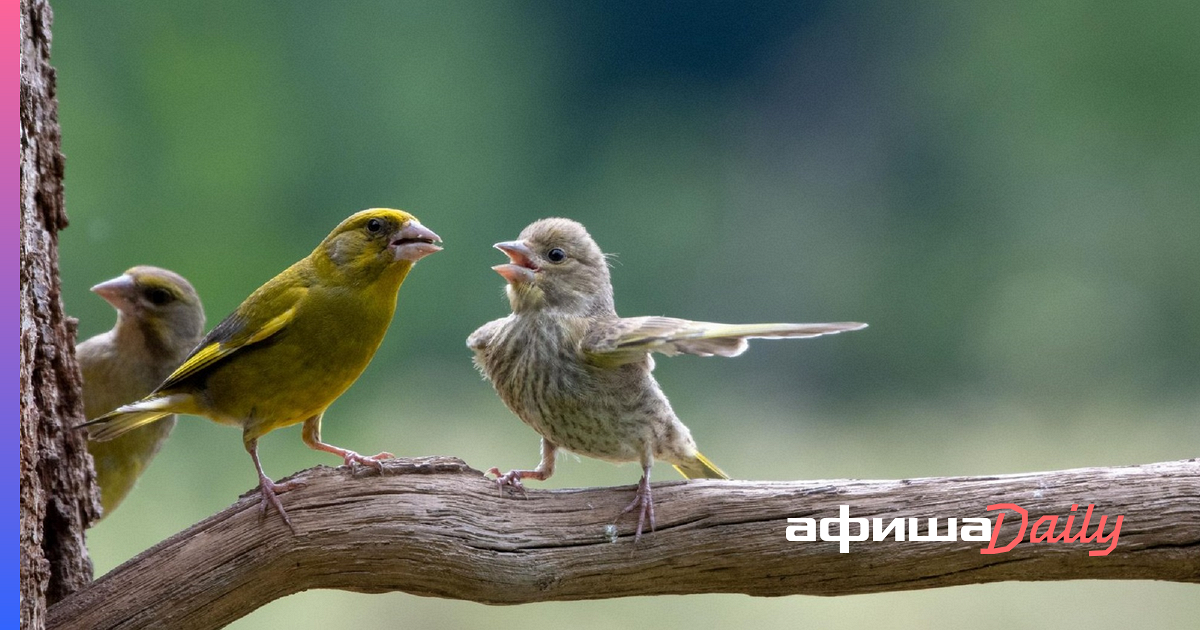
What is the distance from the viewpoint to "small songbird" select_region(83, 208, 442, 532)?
2.49 metres

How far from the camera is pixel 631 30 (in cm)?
487

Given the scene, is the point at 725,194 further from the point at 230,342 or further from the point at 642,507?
the point at 230,342

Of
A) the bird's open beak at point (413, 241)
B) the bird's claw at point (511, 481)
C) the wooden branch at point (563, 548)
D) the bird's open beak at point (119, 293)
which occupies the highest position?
the bird's open beak at point (119, 293)

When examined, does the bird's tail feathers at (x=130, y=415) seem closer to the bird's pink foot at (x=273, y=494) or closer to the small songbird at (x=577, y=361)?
the bird's pink foot at (x=273, y=494)

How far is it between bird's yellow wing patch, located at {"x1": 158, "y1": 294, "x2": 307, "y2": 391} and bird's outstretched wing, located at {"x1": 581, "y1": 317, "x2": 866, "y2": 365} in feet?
2.18

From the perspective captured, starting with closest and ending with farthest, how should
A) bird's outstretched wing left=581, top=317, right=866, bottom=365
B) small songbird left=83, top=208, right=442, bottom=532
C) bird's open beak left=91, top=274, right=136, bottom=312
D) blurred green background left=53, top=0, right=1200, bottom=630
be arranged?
bird's outstretched wing left=581, top=317, right=866, bottom=365 → small songbird left=83, top=208, right=442, bottom=532 → bird's open beak left=91, top=274, right=136, bottom=312 → blurred green background left=53, top=0, right=1200, bottom=630

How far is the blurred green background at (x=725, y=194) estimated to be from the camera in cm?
393

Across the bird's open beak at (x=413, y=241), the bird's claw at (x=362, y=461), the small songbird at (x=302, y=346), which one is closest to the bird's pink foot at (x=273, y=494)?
the small songbird at (x=302, y=346)

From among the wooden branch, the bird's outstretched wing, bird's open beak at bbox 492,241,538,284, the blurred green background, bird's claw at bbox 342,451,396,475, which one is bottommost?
the wooden branch

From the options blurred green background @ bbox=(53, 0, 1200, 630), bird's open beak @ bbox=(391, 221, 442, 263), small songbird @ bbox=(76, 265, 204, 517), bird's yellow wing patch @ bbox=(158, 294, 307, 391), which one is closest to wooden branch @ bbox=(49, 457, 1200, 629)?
bird's yellow wing patch @ bbox=(158, 294, 307, 391)

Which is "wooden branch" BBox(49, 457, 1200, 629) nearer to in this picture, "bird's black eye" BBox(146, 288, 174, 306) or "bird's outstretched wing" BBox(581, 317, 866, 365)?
"bird's outstretched wing" BBox(581, 317, 866, 365)

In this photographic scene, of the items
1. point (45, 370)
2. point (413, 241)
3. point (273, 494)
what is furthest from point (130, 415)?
point (413, 241)

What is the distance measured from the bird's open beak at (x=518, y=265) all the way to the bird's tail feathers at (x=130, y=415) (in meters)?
0.76

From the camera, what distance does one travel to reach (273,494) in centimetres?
246
